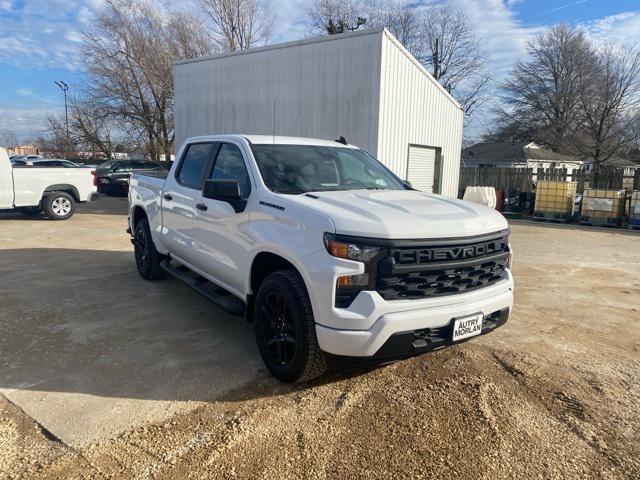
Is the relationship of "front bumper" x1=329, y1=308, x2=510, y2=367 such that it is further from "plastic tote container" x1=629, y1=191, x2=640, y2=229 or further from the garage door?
"plastic tote container" x1=629, y1=191, x2=640, y2=229

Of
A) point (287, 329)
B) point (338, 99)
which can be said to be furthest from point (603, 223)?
point (287, 329)

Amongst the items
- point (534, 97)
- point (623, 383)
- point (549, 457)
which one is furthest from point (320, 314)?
point (534, 97)

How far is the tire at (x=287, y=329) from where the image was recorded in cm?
323

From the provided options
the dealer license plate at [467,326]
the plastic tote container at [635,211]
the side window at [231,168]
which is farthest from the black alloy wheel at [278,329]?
the plastic tote container at [635,211]

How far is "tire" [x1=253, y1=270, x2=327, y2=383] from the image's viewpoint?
10.6 feet

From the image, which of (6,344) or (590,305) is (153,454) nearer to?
(6,344)

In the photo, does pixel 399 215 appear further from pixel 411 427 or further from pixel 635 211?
pixel 635 211

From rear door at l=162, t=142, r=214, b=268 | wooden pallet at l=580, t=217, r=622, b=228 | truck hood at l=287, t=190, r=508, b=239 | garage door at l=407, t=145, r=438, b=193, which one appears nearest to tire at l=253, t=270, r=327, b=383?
truck hood at l=287, t=190, r=508, b=239

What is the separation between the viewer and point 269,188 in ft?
12.8

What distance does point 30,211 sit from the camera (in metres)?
13.9

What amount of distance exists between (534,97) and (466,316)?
1882 inches

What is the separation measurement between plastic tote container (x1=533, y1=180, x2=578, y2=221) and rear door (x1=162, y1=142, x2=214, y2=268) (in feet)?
49.9

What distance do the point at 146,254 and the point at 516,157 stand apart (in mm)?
39624

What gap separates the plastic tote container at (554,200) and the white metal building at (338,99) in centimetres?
320
